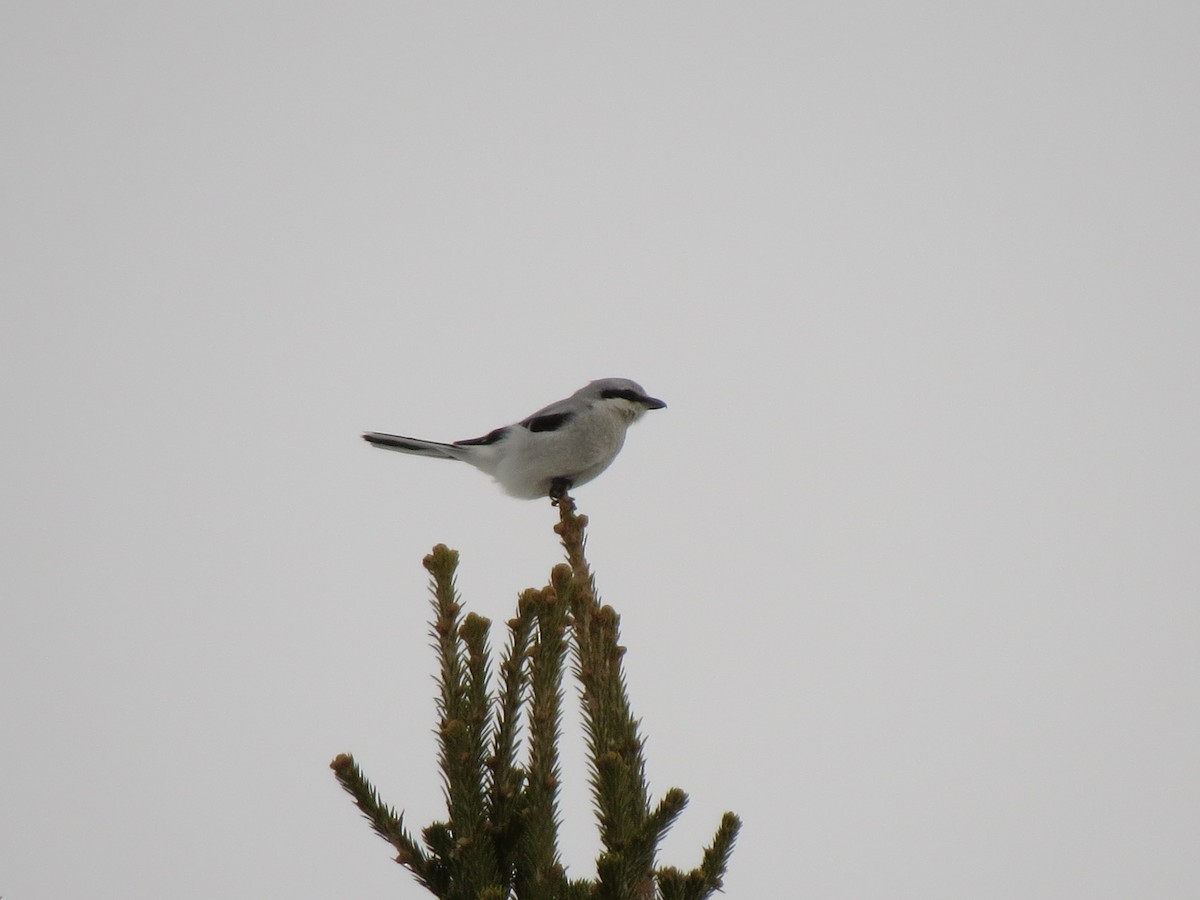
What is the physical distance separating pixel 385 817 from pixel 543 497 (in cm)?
372

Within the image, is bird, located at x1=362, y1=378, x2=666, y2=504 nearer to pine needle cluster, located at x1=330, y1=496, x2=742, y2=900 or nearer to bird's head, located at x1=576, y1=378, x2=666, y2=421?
bird's head, located at x1=576, y1=378, x2=666, y2=421

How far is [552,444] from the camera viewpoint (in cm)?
548

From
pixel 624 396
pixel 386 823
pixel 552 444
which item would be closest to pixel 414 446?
pixel 552 444

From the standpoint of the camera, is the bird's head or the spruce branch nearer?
the spruce branch

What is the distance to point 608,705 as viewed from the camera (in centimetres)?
240

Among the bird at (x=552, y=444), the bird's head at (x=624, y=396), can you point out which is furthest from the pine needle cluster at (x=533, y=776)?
the bird's head at (x=624, y=396)

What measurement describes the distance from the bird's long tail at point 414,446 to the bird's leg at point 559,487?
0.65 metres

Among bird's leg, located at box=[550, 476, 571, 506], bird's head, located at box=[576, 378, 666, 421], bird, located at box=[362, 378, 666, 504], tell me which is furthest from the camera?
bird's head, located at box=[576, 378, 666, 421]

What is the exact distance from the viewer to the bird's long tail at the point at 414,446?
5.72 meters

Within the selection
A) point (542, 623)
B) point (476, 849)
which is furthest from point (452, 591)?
point (476, 849)

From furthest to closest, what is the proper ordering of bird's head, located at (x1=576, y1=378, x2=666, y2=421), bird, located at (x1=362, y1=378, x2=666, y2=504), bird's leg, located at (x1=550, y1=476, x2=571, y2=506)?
1. bird's head, located at (x1=576, y1=378, x2=666, y2=421)
2. bird's leg, located at (x1=550, y1=476, x2=571, y2=506)
3. bird, located at (x1=362, y1=378, x2=666, y2=504)

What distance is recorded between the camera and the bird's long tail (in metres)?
5.72

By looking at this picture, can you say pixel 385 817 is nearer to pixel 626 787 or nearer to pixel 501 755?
pixel 501 755

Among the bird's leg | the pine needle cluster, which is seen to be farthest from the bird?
the pine needle cluster
